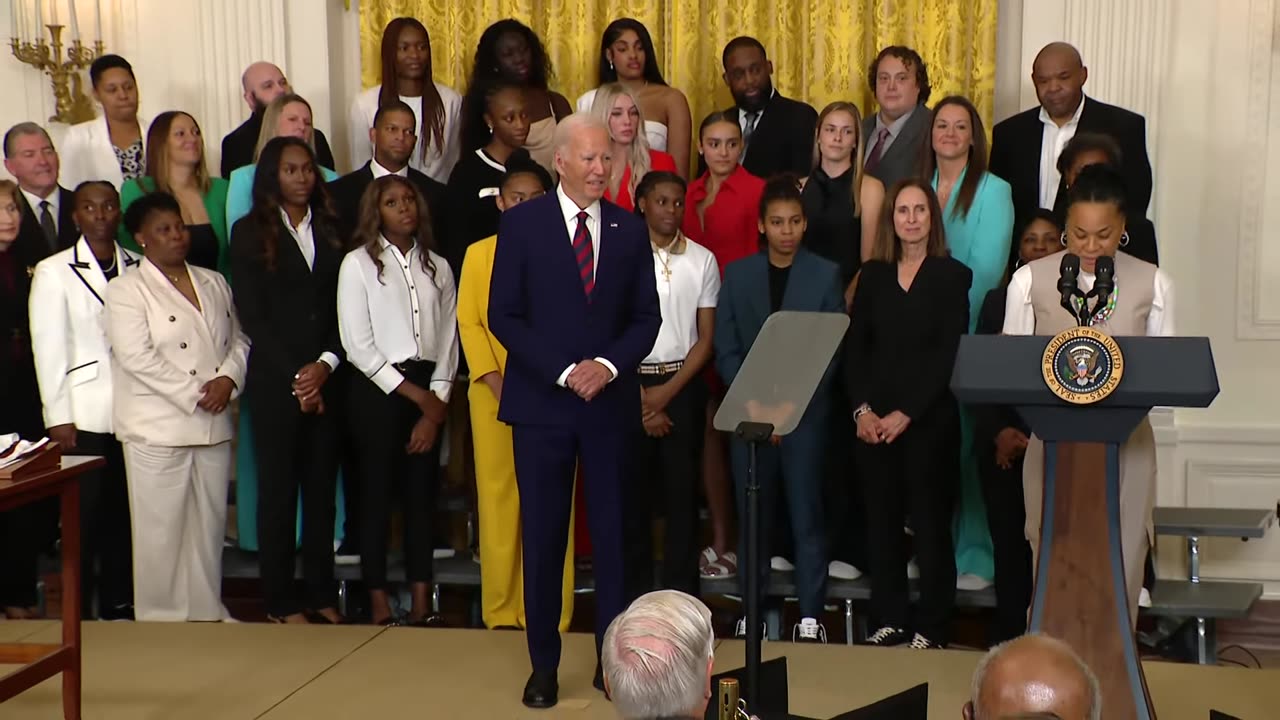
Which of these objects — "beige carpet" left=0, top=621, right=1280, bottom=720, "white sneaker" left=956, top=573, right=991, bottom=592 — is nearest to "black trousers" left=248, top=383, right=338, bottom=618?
"beige carpet" left=0, top=621, right=1280, bottom=720

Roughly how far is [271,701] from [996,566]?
2487mm

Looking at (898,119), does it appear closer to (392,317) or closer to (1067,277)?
(392,317)

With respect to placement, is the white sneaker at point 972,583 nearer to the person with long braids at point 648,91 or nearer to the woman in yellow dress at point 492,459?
the woman in yellow dress at point 492,459

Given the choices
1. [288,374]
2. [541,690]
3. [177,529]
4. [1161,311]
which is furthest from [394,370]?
[1161,311]

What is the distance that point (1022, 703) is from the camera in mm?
2059

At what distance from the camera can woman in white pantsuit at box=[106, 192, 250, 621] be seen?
17.6 feet

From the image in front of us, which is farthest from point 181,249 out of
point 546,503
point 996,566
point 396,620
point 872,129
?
point 996,566

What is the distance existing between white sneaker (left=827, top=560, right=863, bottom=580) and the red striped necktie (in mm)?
1734

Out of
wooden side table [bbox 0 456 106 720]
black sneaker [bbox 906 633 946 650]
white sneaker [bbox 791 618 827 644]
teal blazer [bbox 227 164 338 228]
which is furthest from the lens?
teal blazer [bbox 227 164 338 228]

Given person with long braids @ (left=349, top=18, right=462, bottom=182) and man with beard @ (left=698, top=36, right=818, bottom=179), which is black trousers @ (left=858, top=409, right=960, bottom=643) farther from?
person with long braids @ (left=349, top=18, right=462, bottom=182)

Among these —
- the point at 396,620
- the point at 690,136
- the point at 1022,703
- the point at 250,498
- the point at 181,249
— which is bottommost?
the point at 396,620

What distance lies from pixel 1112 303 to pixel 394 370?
2.61 meters

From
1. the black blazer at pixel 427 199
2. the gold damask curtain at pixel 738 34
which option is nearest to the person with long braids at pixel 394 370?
the black blazer at pixel 427 199

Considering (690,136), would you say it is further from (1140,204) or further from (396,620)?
(396,620)
